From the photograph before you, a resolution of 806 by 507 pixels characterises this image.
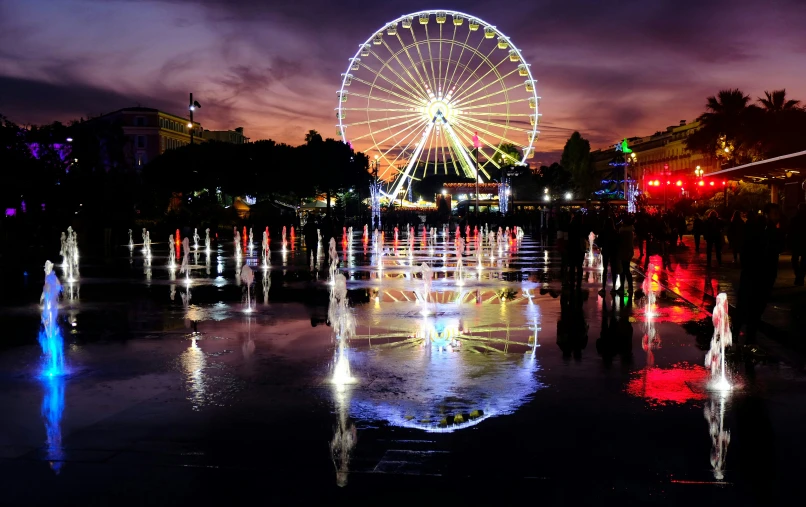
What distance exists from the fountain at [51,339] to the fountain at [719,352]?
6.68 meters

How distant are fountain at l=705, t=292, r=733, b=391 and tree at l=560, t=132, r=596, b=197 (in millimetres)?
153093

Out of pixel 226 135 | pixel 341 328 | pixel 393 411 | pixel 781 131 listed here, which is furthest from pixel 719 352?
pixel 226 135

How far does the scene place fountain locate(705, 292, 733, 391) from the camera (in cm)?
897

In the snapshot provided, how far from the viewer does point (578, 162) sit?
16450cm

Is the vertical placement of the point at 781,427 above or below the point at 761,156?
below

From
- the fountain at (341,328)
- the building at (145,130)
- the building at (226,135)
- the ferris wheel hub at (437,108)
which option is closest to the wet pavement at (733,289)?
the fountain at (341,328)

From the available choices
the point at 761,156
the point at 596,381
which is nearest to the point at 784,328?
the point at 596,381

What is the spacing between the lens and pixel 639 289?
1945 centimetres

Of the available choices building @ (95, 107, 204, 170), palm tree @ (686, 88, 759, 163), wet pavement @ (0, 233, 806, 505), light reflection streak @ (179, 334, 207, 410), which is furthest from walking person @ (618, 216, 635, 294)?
building @ (95, 107, 204, 170)

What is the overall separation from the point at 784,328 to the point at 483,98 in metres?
46.6

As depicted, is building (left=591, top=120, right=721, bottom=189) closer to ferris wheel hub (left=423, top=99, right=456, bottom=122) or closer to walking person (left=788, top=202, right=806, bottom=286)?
ferris wheel hub (left=423, top=99, right=456, bottom=122)

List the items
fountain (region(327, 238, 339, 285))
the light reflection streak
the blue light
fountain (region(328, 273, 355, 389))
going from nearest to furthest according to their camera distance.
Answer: the blue light, the light reflection streak, fountain (region(328, 273, 355, 389)), fountain (region(327, 238, 339, 285))

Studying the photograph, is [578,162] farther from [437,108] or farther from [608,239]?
[608,239]

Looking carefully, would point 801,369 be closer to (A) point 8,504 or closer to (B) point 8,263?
(A) point 8,504
